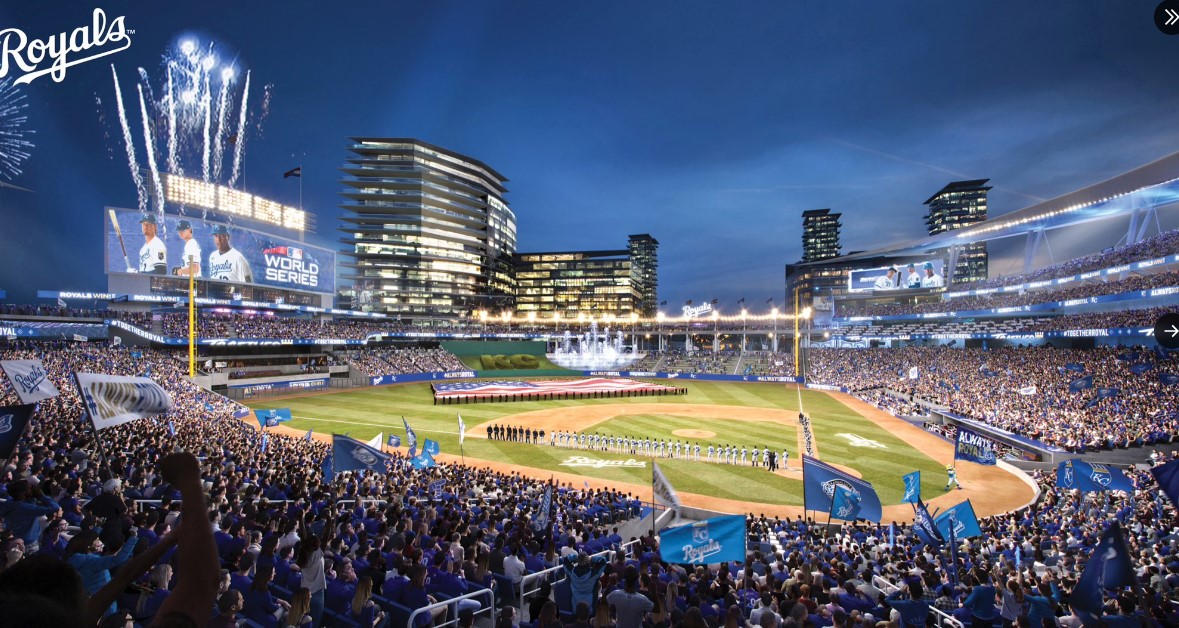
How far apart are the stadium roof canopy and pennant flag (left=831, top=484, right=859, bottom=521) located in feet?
156

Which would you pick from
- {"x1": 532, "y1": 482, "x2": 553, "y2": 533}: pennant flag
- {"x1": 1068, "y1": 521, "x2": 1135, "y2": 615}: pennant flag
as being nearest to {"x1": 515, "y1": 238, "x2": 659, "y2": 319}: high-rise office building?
{"x1": 532, "y1": 482, "x2": 553, "y2": 533}: pennant flag

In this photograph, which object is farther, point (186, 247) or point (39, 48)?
point (186, 247)

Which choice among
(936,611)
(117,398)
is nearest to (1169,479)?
(936,611)

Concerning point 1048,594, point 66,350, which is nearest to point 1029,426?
point 1048,594

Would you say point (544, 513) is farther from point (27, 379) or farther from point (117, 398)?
point (27, 379)

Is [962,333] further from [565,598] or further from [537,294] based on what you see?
[537,294]

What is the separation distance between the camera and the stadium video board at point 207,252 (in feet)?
188

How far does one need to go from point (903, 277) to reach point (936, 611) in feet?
278

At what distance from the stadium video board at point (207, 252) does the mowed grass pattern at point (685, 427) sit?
66.0 ft

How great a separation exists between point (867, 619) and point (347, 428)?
39033 millimetres

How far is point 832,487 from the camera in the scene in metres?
16.2

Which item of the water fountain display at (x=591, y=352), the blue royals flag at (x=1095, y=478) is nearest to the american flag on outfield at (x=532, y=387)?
the water fountain display at (x=591, y=352)

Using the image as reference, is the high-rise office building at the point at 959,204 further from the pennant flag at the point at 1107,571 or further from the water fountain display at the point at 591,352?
the pennant flag at the point at 1107,571

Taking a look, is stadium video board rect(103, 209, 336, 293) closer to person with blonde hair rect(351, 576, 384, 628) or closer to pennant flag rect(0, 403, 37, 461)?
pennant flag rect(0, 403, 37, 461)
